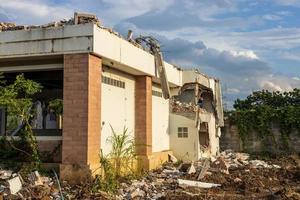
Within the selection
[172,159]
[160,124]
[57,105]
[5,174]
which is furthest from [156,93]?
[5,174]

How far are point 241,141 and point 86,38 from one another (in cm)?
1552

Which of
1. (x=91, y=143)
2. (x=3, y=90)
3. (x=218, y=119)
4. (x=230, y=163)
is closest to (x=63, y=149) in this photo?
(x=91, y=143)

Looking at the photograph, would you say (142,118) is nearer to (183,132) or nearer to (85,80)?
(183,132)

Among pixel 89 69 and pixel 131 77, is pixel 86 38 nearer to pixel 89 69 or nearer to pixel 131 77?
pixel 89 69

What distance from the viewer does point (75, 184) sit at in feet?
37.8

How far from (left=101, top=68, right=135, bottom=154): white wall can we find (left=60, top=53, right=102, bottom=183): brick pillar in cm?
184

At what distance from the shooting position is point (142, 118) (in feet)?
53.7

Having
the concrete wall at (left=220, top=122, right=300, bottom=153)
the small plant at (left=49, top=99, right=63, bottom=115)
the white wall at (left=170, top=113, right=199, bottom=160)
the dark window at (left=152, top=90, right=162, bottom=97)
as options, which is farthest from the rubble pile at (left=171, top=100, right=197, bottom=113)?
the small plant at (left=49, top=99, right=63, bottom=115)

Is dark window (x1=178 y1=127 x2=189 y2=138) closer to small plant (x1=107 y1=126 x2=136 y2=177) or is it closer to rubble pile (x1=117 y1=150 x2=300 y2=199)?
rubble pile (x1=117 y1=150 x2=300 y2=199)

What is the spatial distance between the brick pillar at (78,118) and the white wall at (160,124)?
6.12m

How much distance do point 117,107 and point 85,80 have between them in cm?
327

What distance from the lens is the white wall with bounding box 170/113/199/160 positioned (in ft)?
64.2

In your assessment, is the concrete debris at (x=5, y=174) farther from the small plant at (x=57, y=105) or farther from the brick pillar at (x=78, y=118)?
the small plant at (x=57, y=105)

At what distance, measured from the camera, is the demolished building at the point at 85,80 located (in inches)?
468
